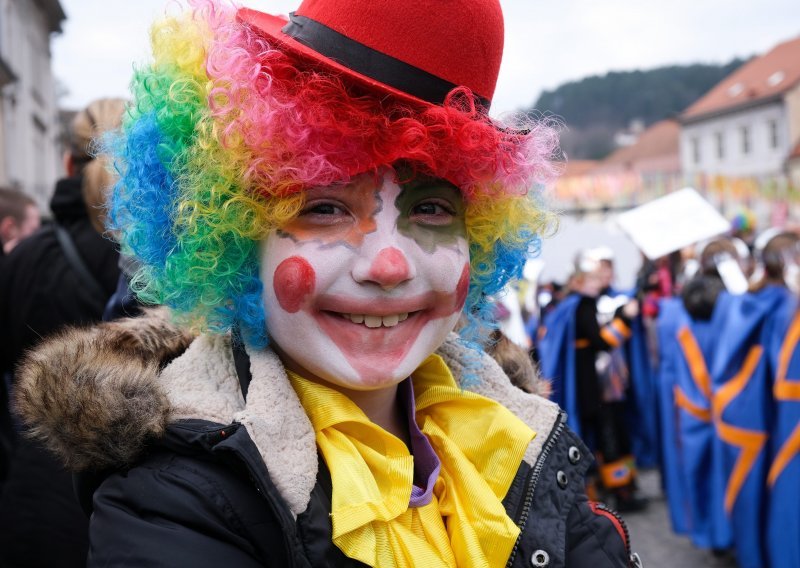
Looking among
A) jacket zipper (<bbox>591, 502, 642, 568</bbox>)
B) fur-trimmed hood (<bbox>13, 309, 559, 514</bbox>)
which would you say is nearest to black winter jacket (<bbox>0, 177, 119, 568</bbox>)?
fur-trimmed hood (<bbox>13, 309, 559, 514</bbox>)

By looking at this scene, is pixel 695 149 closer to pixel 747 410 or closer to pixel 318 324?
pixel 747 410

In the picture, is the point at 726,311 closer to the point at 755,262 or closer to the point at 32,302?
the point at 755,262

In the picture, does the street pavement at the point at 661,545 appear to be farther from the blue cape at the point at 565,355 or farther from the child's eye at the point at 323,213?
the child's eye at the point at 323,213

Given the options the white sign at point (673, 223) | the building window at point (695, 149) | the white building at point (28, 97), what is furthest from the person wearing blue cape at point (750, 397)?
the building window at point (695, 149)

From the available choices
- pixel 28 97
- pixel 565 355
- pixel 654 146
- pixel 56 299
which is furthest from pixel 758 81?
pixel 56 299

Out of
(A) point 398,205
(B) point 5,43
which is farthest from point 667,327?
(B) point 5,43

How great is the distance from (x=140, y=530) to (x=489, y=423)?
68 cm

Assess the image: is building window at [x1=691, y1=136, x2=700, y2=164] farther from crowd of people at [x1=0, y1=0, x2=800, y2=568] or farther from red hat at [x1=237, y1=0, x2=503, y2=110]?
red hat at [x1=237, y1=0, x2=503, y2=110]

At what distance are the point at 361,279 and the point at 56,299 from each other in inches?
58.3

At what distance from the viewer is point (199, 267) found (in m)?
1.49

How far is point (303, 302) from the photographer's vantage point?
1414 mm

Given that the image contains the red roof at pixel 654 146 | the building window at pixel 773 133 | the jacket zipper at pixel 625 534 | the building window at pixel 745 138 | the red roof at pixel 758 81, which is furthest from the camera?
the red roof at pixel 654 146

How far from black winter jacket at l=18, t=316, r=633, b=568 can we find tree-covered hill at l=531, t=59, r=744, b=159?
82.2 metres

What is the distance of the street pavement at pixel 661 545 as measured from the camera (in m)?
5.22
